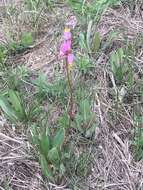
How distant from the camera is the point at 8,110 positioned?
197 cm

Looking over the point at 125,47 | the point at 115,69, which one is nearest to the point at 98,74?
the point at 115,69

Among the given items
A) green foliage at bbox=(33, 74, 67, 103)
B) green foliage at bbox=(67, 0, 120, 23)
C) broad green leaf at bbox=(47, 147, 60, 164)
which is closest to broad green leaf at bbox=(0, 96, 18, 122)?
green foliage at bbox=(33, 74, 67, 103)

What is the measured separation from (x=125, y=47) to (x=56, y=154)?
78 centimetres

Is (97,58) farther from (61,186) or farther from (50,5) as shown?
(61,186)

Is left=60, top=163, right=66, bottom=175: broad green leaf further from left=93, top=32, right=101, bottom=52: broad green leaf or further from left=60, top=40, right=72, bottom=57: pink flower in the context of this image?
left=93, top=32, right=101, bottom=52: broad green leaf

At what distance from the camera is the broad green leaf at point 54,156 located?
174 cm

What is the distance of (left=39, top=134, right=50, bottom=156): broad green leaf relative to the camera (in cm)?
176

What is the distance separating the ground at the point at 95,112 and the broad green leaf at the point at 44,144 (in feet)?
0.24

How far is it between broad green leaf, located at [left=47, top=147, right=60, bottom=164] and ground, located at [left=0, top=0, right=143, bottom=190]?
7 cm

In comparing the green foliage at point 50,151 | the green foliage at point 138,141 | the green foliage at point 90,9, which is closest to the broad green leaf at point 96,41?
the green foliage at point 90,9

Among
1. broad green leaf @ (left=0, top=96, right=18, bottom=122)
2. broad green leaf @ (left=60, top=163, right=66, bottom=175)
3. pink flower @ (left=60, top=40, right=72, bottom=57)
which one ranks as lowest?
broad green leaf @ (left=60, top=163, right=66, bottom=175)

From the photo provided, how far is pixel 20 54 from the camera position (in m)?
2.31

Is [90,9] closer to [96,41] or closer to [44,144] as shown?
[96,41]

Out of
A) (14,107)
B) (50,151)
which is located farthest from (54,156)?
(14,107)
